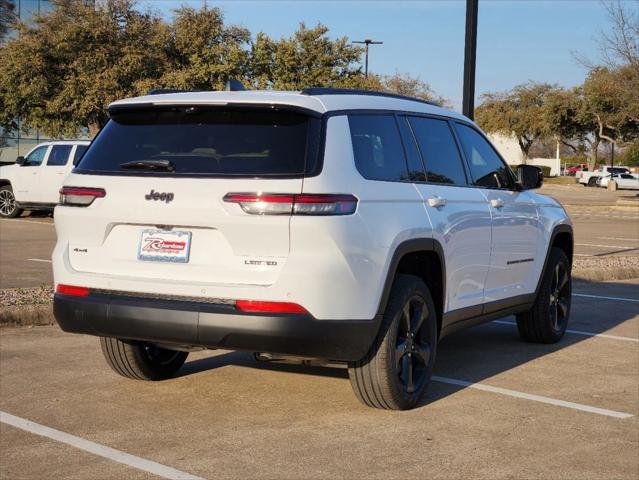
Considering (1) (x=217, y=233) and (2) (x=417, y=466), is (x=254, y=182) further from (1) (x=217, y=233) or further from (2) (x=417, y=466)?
(2) (x=417, y=466)

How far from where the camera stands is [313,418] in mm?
5684

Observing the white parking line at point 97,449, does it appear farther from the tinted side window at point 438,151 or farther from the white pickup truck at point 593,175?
the white pickup truck at point 593,175

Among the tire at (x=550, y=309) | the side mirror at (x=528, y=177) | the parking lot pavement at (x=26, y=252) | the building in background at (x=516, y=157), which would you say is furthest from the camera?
the building in background at (x=516, y=157)

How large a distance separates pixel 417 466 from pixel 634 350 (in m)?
4.06

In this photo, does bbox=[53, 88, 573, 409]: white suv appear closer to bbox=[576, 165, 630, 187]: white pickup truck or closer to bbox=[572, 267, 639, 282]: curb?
bbox=[572, 267, 639, 282]: curb

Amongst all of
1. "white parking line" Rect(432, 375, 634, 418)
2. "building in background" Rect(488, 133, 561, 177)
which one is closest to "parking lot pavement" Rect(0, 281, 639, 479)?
"white parking line" Rect(432, 375, 634, 418)

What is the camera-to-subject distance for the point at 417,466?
15.8 feet

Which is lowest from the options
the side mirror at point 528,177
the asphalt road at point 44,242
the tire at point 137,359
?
Answer: the asphalt road at point 44,242

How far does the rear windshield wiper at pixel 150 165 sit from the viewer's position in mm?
5379

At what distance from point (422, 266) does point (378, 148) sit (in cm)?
87

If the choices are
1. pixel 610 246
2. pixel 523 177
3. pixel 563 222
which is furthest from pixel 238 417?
pixel 610 246

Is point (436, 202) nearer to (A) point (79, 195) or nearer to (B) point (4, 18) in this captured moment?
(A) point (79, 195)

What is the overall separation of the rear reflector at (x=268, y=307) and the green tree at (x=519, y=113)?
7685 cm

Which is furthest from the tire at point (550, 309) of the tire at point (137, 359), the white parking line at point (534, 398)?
the tire at point (137, 359)
